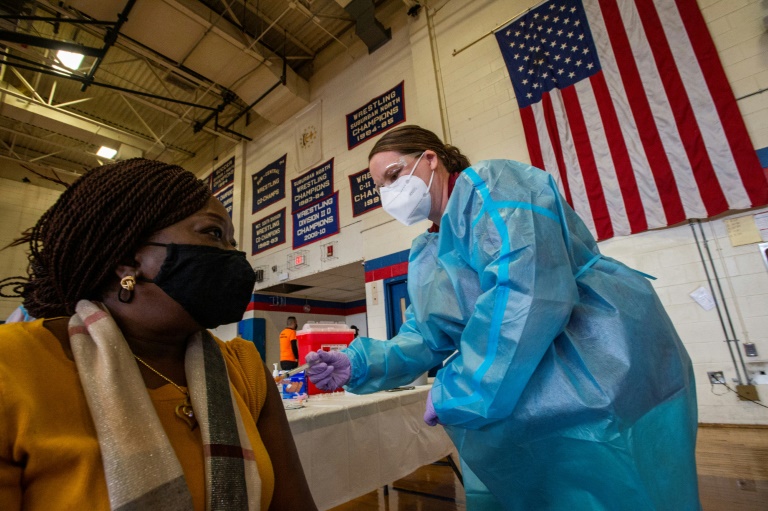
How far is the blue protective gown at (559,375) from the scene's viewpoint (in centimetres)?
64

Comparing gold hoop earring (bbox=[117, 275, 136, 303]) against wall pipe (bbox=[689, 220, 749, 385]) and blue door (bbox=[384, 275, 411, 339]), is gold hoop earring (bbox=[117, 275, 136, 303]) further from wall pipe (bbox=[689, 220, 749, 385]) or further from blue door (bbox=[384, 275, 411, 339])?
blue door (bbox=[384, 275, 411, 339])

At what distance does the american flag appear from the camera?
280 cm

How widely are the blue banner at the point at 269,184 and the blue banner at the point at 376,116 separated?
1.70 meters

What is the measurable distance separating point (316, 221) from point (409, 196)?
15.4 ft

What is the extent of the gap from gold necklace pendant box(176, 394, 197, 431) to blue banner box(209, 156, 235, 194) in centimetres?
758

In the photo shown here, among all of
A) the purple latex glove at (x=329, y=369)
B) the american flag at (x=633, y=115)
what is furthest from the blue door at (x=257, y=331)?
the purple latex glove at (x=329, y=369)

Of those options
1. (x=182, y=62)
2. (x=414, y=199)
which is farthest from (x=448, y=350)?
(x=182, y=62)

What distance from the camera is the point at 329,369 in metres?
1.09

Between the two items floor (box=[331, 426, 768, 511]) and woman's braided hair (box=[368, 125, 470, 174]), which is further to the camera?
floor (box=[331, 426, 768, 511])

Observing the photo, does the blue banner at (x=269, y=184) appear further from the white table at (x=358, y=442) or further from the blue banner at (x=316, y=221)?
the white table at (x=358, y=442)

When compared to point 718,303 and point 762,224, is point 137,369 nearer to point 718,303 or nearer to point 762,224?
point 718,303

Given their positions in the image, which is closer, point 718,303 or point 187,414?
point 187,414

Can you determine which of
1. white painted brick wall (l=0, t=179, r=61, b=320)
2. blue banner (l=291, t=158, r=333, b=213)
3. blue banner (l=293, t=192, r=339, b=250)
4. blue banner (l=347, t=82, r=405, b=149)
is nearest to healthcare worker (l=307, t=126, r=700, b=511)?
blue banner (l=347, t=82, r=405, b=149)

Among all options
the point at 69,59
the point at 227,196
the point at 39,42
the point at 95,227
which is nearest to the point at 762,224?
the point at 95,227
